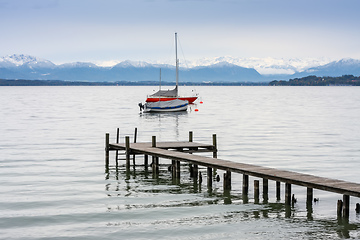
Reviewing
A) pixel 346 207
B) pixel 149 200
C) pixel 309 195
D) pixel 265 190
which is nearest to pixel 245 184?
pixel 265 190

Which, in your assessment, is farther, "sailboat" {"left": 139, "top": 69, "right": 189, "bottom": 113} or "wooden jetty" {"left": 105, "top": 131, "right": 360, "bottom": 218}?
"sailboat" {"left": 139, "top": 69, "right": 189, "bottom": 113}

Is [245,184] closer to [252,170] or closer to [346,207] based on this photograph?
[252,170]

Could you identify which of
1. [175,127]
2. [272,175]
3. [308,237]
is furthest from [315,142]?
[308,237]

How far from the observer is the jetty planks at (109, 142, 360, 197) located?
68.0 feet

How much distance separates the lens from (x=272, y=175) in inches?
895

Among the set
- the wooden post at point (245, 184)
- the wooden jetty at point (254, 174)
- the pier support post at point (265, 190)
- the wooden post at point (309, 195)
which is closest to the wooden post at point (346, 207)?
the wooden jetty at point (254, 174)

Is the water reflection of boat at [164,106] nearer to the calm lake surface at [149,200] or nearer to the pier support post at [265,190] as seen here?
the calm lake surface at [149,200]

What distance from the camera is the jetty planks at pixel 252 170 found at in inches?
816

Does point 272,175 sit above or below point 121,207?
above

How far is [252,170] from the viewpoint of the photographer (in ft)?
78.3

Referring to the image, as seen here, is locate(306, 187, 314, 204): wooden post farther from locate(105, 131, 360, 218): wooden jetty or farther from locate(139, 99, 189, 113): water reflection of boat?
locate(139, 99, 189, 113): water reflection of boat

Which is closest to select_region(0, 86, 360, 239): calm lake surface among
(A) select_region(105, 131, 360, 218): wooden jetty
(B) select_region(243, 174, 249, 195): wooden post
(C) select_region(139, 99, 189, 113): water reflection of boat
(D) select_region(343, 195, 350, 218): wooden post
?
(D) select_region(343, 195, 350, 218): wooden post

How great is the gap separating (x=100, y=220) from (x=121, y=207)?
84.7 inches

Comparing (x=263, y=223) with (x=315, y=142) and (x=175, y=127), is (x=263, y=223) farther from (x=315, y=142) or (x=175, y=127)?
(x=175, y=127)
